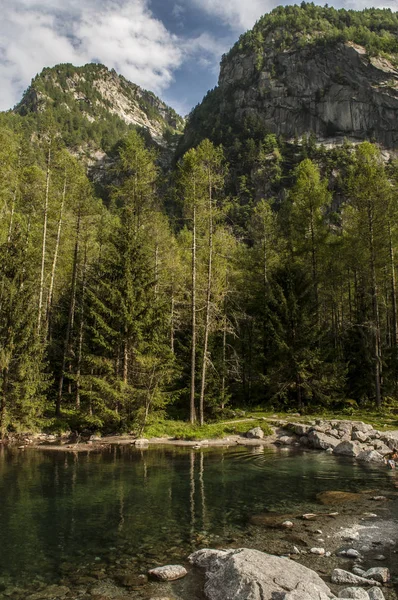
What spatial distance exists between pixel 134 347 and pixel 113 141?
564 ft

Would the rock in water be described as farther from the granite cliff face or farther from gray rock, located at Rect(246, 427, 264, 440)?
the granite cliff face

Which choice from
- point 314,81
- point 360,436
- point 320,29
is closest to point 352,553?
Result: point 360,436

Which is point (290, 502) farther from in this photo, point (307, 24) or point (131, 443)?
point (307, 24)

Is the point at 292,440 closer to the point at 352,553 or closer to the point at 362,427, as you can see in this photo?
the point at 362,427

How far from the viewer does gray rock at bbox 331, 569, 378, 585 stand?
23.3 feet

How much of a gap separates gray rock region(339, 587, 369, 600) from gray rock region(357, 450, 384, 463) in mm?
13899

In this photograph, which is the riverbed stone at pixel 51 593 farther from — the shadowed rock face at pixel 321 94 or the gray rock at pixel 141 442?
the shadowed rock face at pixel 321 94

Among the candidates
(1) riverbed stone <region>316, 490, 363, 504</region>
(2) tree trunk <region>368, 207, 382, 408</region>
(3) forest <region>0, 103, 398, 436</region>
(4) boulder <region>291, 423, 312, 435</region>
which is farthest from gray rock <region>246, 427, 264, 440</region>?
(1) riverbed stone <region>316, 490, 363, 504</region>

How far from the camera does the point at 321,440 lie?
72.9 ft

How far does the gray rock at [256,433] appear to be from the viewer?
24.5m

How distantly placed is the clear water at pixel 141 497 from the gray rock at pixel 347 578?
2.87 metres

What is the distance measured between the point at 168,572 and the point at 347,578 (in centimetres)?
327

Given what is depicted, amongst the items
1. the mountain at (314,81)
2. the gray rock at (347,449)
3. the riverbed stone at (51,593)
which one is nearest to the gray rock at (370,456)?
the gray rock at (347,449)

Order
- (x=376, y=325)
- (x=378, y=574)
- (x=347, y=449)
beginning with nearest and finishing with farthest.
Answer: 1. (x=378, y=574)
2. (x=347, y=449)
3. (x=376, y=325)
